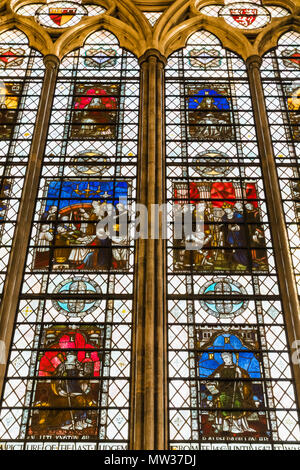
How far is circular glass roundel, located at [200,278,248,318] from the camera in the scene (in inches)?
411

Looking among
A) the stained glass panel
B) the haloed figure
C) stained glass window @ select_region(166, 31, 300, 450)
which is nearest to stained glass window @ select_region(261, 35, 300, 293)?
stained glass window @ select_region(166, 31, 300, 450)

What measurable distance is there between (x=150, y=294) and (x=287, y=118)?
462 centimetres

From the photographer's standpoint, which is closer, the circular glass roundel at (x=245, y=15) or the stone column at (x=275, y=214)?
the stone column at (x=275, y=214)

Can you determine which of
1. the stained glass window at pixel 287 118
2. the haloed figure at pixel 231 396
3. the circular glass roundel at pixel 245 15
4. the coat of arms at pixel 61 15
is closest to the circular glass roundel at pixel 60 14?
the coat of arms at pixel 61 15

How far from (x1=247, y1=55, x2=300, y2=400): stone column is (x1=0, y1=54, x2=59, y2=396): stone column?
362cm

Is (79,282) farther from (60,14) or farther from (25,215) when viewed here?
(60,14)

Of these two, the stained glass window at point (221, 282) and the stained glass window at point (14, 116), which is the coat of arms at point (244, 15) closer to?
the stained glass window at point (221, 282)

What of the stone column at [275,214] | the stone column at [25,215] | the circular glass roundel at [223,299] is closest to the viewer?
the stone column at [25,215]

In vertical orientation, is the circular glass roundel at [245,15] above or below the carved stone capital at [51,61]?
above

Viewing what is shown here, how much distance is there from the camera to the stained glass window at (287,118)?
11570 millimetres

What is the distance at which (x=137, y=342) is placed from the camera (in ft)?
32.0

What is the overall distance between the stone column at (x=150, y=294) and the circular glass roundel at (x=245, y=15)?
238 cm

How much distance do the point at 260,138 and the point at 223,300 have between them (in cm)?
332
